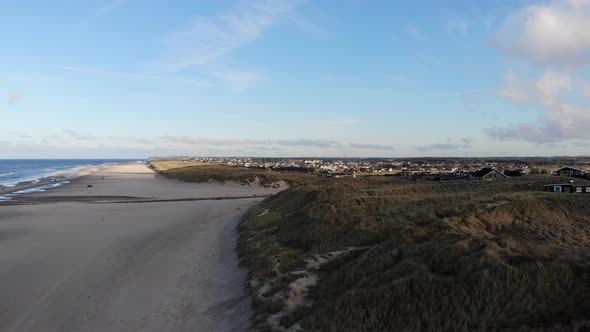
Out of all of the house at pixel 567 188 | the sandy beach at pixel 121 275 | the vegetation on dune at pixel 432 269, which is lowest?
the sandy beach at pixel 121 275

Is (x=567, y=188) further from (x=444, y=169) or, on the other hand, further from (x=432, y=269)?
(x=444, y=169)

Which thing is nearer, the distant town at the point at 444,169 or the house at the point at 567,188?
the house at the point at 567,188

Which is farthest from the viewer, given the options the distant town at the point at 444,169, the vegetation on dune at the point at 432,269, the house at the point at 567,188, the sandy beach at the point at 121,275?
the distant town at the point at 444,169

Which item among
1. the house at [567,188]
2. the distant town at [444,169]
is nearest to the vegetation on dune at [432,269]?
the house at [567,188]

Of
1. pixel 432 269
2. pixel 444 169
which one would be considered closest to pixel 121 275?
pixel 432 269

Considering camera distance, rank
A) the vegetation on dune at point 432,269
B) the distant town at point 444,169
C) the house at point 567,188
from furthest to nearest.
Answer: the distant town at point 444,169 → the house at point 567,188 → the vegetation on dune at point 432,269

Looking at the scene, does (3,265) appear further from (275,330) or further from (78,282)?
(275,330)

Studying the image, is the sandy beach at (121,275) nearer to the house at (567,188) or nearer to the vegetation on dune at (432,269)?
the vegetation on dune at (432,269)
